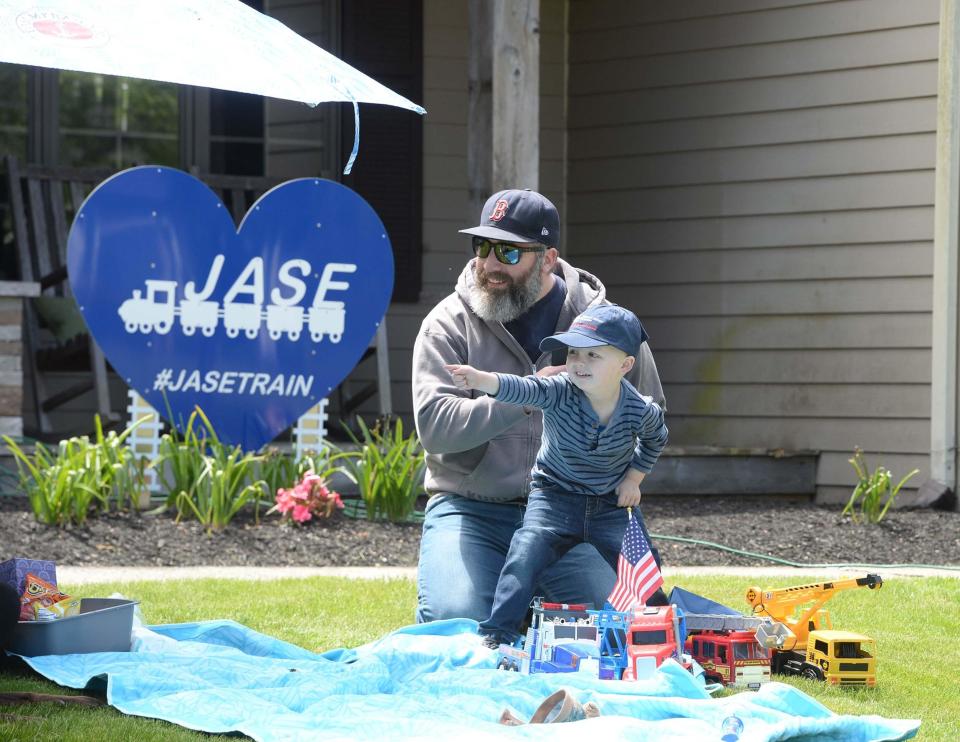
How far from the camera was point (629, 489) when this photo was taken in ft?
13.3

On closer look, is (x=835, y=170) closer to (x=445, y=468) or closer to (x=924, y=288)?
(x=924, y=288)

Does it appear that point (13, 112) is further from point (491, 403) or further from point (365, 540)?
point (491, 403)

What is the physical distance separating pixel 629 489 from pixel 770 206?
17.0ft

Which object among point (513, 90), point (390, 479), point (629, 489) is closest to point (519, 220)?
point (629, 489)

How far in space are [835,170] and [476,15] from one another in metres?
2.43

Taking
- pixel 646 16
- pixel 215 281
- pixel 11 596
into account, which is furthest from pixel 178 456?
pixel 646 16

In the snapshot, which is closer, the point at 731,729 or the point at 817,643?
the point at 731,729

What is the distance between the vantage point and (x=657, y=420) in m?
4.04

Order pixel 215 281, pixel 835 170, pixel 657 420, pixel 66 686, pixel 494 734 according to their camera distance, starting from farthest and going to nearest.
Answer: pixel 835 170
pixel 215 281
pixel 657 420
pixel 66 686
pixel 494 734

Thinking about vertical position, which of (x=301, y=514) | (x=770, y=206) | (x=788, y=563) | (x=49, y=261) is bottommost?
(x=788, y=563)

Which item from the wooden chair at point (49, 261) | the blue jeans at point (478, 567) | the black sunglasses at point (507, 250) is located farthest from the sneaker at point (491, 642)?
the wooden chair at point (49, 261)

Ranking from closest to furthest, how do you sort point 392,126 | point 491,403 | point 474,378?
point 474,378, point 491,403, point 392,126

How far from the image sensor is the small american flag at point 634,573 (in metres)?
3.84

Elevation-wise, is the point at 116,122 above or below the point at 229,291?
above
